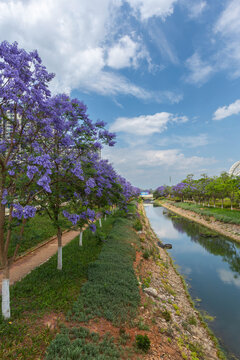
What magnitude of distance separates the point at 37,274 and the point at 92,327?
16.2ft

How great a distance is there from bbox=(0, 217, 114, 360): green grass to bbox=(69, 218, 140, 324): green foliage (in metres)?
0.49

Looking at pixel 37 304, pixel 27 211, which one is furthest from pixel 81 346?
pixel 27 211

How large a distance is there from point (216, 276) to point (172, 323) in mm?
10433

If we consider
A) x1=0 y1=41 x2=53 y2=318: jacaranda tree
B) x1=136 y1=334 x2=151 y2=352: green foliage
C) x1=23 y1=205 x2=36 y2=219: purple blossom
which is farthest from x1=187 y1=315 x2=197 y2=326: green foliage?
x1=23 y1=205 x2=36 y2=219: purple blossom

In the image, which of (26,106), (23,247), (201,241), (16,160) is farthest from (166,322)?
(201,241)

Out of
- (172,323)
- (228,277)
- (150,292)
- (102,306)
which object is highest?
(102,306)

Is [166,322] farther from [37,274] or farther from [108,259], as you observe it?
[37,274]

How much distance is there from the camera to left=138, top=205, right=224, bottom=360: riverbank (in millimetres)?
7141

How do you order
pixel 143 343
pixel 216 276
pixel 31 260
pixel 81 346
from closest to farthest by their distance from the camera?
pixel 81 346 → pixel 143 343 → pixel 31 260 → pixel 216 276

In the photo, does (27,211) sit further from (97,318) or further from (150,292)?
(150,292)

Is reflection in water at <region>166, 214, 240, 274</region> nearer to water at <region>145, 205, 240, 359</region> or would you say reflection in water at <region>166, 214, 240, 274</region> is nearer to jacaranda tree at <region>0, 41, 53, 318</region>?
water at <region>145, 205, 240, 359</region>

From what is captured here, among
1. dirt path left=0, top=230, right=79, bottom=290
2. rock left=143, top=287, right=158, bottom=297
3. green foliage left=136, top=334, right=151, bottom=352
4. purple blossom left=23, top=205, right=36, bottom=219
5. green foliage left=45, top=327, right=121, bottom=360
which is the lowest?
rock left=143, top=287, right=158, bottom=297

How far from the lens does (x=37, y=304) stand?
7.63 meters

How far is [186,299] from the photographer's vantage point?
12.8 meters
